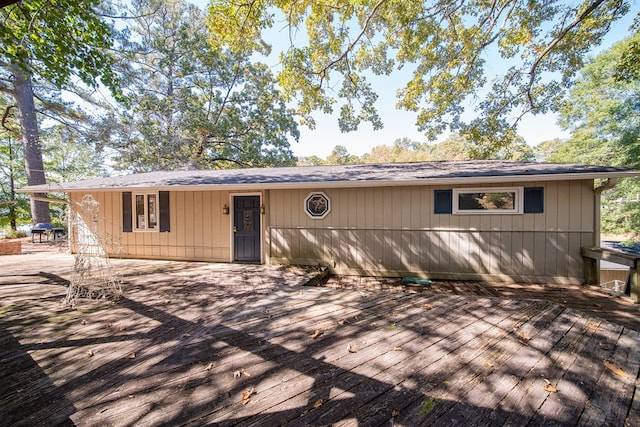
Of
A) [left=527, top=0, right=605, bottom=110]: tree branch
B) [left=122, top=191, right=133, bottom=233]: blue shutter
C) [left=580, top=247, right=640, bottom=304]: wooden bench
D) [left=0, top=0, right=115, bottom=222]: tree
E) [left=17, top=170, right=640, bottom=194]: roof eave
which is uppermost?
[left=527, top=0, right=605, bottom=110]: tree branch

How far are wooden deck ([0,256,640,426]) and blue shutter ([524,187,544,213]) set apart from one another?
2.01m

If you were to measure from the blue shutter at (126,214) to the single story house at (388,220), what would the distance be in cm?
3

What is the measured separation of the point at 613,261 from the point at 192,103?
1539cm

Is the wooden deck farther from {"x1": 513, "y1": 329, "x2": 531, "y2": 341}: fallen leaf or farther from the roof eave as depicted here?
the roof eave

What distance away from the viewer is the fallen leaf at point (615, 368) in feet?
6.76

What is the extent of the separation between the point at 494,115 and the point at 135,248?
12.5 m

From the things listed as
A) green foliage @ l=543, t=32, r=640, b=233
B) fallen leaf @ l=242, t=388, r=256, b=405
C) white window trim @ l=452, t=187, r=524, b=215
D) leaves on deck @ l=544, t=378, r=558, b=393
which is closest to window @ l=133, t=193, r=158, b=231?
fallen leaf @ l=242, t=388, r=256, b=405

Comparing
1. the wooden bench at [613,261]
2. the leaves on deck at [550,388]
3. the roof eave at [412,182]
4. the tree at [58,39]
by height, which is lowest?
the leaves on deck at [550,388]

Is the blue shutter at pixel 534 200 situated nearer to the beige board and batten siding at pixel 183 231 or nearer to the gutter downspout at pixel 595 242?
the gutter downspout at pixel 595 242

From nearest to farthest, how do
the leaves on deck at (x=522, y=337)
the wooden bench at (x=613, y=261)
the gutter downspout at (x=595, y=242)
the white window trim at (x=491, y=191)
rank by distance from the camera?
the leaves on deck at (x=522, y=337), the wooden bench at (x=613, y=261), the gutter downspout at (x=595, y=242), the white window trim at (x=491, y=191)

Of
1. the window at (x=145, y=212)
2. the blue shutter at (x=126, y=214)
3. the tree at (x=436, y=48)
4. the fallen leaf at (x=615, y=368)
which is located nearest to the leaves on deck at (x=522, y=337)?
the fallen leaf at (x=615, y=368)

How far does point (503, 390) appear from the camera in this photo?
1860mm

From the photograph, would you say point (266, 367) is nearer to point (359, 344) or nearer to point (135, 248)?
point (359, 344)

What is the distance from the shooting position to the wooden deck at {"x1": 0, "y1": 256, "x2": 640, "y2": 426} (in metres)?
1.67
